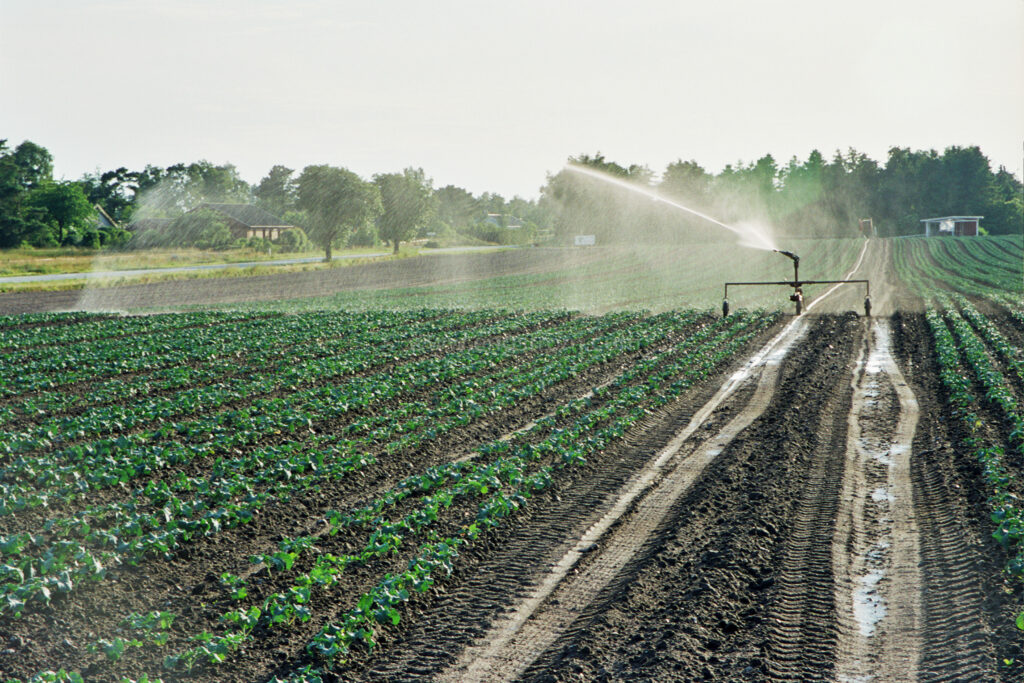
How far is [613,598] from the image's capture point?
7035 mm

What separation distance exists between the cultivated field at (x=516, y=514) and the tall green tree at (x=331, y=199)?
49886 mm

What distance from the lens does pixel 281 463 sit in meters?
10.7

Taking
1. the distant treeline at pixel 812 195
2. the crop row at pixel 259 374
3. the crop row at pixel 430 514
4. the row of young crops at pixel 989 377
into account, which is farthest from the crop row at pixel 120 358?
the distant treeline at pixel 812 195

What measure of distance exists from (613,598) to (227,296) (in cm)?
4031

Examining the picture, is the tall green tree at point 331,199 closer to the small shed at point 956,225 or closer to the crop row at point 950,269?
the crop row at point 950,269

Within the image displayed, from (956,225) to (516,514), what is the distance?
105 meters

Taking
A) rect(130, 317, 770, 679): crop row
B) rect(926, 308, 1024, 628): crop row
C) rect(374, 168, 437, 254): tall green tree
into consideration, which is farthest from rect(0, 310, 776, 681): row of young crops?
rect(374, 168, 437, 254): tall green tree

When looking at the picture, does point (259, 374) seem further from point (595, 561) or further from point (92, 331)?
point (595, 561)

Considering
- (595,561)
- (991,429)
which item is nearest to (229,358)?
(595,561)

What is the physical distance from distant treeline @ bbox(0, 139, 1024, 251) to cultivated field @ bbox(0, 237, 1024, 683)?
52.9m

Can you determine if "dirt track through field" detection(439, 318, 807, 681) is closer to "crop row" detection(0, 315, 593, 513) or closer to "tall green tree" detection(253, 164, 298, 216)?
"crop row" detection(0, 315, 593, 513)

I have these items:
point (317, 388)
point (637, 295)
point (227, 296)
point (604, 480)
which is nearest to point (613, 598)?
point (604, 480)

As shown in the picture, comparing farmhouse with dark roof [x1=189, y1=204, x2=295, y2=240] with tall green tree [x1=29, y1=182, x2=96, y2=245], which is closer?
tall green tree [x1=29, y1=182, x2=96, y2=245]

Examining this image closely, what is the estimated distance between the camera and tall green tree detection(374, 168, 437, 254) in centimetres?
8612
